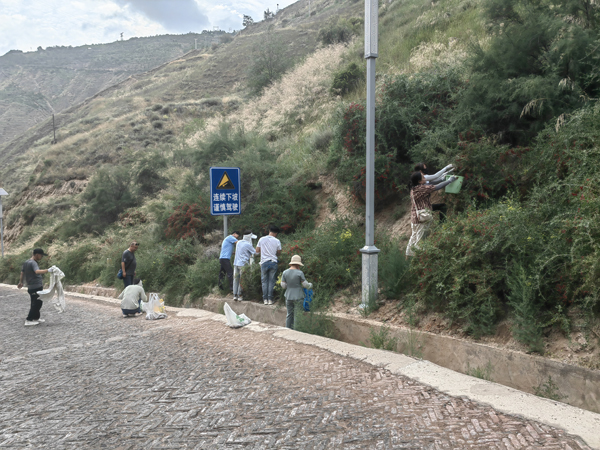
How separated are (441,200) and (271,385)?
18.4 feet

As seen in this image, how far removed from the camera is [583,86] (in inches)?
321

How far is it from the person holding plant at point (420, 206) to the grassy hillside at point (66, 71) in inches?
3512

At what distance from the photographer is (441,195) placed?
364 inches

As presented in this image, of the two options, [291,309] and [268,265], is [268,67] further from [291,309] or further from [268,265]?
[291,309]

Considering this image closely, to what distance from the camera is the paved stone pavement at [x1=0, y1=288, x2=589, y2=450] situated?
3.91m

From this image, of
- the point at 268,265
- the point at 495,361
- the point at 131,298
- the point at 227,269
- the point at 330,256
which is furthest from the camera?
the point at 227,269

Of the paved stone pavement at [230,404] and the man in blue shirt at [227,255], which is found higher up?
the man in blue shirt at [227,255]

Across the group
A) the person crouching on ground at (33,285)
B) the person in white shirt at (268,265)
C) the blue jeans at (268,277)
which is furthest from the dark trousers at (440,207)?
the person crouching on ground at (33,285)

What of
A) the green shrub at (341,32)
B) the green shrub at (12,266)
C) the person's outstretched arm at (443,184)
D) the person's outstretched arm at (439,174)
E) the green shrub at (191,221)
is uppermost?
the green shrub at (341,32)

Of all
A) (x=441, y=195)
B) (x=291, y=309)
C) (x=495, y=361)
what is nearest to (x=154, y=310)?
(x=291, y=309)

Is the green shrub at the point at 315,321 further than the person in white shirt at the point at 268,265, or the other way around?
the person in white shirt at the point at 268,265

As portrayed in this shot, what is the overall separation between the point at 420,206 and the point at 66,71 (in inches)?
5461

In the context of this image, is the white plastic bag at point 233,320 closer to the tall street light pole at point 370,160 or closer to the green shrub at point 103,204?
the tall street light pole at point 370,160

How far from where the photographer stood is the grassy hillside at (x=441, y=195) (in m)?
6.02
